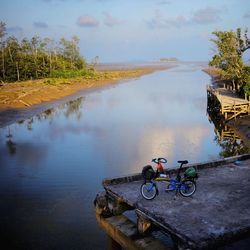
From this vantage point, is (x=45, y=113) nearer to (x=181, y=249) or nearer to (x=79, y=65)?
(x=181, y=249)

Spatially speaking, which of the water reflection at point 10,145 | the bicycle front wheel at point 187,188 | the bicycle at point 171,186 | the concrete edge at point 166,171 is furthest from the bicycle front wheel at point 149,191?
the water reflection at point 10,145

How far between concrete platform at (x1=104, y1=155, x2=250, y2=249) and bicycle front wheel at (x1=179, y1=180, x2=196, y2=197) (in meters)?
0.14

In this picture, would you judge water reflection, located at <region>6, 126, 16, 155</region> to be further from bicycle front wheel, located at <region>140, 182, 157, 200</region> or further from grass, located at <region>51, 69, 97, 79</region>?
grass, located at <region>51, 69, 97, 79</region>

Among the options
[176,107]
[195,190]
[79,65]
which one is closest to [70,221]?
[195,190]

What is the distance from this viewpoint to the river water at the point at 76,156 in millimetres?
14703

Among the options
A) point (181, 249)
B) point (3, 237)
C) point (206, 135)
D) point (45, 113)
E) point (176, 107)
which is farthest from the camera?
point (176, 107)

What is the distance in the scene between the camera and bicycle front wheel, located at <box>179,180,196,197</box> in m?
10.8

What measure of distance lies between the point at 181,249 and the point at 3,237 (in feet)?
Answer: 27.7

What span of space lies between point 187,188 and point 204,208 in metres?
0.97

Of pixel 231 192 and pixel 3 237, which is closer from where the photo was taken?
pixel 231 192

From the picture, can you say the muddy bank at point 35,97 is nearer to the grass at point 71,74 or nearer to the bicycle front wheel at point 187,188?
the grass at point 71,74

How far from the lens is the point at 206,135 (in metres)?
31.9

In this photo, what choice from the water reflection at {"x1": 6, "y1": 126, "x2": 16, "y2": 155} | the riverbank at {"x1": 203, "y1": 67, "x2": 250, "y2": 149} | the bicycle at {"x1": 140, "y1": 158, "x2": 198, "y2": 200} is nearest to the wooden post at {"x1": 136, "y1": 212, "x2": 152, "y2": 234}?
the bicycle at {"x1": 140, "y1": 158, "x2": 198, "y2": 200}

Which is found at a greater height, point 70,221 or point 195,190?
point 195,190
